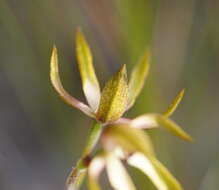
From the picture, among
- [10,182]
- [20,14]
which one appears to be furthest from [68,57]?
[10,182]

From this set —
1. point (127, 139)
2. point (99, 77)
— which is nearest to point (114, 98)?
point (127, 139)

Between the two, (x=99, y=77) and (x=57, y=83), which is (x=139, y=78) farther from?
(x=99, y=77)

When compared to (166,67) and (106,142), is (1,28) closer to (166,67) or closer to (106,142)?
(166,67)

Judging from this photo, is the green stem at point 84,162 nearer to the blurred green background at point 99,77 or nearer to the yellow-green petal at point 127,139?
the yellow-green petal at point 127,139

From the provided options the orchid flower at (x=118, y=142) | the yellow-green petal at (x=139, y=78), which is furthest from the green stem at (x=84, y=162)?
the yellow-green petal at (x=139, y=78)

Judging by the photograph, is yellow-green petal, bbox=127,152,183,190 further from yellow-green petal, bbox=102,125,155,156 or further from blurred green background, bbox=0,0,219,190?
blurred green background, bbox=0,0,219,190
